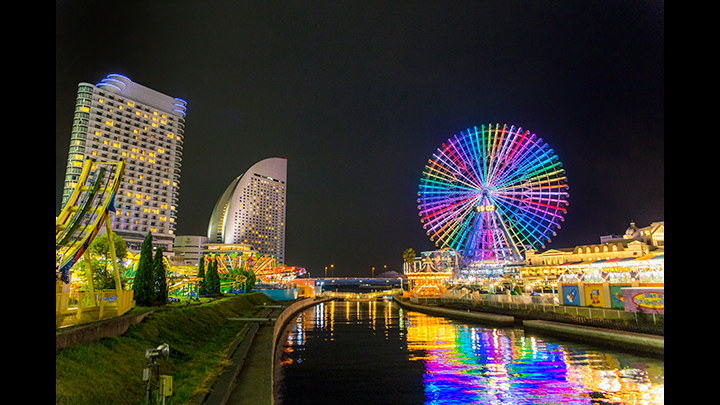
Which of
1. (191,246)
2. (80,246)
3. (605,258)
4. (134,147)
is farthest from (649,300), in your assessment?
(191,246)

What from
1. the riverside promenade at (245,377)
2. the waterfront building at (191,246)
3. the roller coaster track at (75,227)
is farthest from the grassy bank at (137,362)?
the waterfront building at (191,246)

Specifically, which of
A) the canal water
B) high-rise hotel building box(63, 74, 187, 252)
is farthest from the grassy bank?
high-rise hotel building box(63, 74, 187, 252)

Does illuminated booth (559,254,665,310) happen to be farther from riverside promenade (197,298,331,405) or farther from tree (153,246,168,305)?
tree (153,246,168,305)

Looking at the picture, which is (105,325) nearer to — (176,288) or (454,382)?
(454,382)

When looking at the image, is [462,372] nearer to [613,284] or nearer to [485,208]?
[613,284]

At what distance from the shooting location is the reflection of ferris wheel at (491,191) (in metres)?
53.2

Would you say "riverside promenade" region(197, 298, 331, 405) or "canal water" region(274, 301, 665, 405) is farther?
"canal water" region(274, 301, 665, 405)

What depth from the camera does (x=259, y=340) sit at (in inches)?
812

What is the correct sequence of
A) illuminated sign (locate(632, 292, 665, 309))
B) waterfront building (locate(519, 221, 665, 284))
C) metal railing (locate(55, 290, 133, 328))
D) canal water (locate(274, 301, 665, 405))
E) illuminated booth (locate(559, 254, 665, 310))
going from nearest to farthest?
metal railing (locate(55, 290, 133, 328)) → canal water (locate(274, 301, 665, 405)) → illuminated sign (locate(632, 292, 665, 309)) → illuminated booth (locate(559, 254, 665, 310)) → waterfront building (locate(519, 221, 665, 284))

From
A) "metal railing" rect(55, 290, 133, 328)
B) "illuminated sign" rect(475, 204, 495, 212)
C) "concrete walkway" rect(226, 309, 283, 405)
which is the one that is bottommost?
"concrete walkway" rect(226, 309, 283, 405)

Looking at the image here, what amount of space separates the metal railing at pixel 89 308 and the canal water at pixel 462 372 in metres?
6.46

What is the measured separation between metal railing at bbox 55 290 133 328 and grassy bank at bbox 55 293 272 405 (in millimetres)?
898

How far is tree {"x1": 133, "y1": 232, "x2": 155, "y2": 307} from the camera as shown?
21016 mm

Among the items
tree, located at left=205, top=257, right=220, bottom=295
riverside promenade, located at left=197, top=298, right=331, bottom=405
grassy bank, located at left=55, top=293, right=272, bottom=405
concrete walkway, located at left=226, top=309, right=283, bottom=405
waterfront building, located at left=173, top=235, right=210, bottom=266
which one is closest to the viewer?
grassy bank, located at left=55, top=293, right=272, bottom=405
